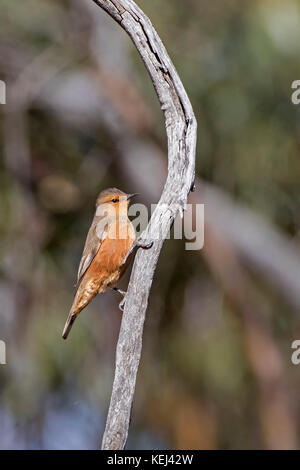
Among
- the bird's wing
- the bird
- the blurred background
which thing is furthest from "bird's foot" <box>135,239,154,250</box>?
the blurred background

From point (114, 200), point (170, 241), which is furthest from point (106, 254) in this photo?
point (170, 241)

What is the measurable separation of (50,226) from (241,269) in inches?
53.2

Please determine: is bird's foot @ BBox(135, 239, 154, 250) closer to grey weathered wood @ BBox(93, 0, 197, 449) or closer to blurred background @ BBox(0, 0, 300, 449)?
grey weathered wood @ BBox(93, 0, 197, 449)

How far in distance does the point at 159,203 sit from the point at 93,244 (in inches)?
62.3

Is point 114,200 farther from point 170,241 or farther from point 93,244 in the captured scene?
point 170,241

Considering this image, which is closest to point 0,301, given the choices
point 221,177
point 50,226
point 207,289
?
point 50,226

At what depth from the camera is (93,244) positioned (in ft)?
13.3

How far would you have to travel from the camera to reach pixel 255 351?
5.08 meters

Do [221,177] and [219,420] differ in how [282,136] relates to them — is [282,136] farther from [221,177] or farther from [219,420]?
[219,420]

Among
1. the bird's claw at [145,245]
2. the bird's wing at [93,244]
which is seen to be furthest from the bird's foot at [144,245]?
the bird's wing at [93,244]

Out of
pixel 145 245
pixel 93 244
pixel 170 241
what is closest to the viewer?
pixel 145 245

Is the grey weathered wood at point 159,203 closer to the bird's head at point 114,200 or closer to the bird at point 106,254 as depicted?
the bird at point 106,254

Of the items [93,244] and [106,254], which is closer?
[106,254]

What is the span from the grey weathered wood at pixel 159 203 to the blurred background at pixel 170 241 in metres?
2.42
